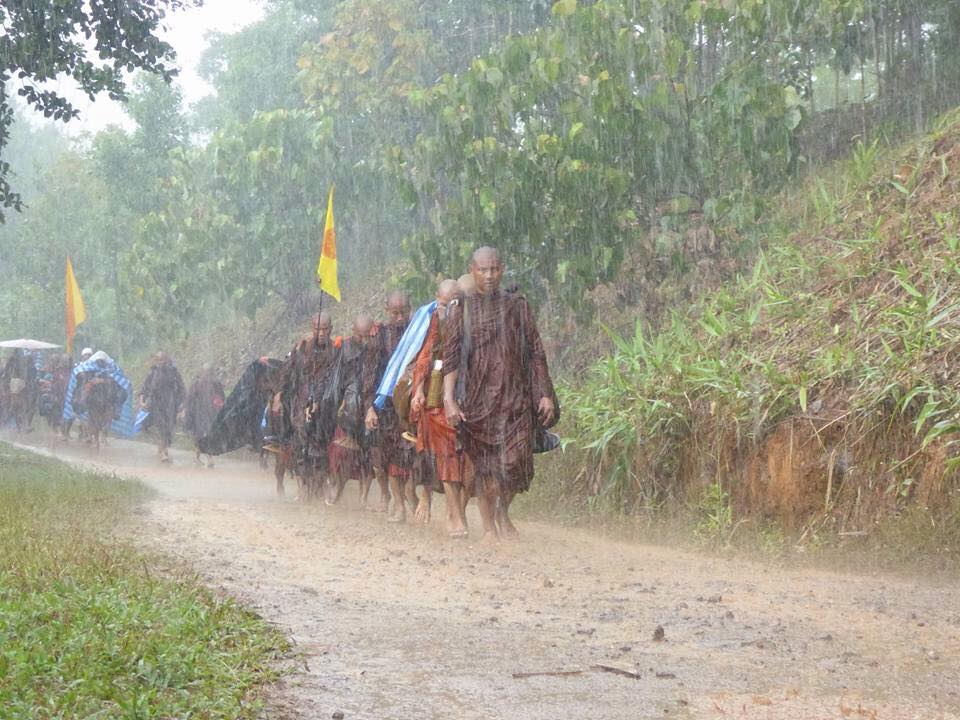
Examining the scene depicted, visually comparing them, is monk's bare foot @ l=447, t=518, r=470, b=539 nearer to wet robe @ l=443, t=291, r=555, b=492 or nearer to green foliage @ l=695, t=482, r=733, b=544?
wet robe @ l=443, t=291, r=555, b=492

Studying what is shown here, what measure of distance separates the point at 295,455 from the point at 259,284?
13.2 m

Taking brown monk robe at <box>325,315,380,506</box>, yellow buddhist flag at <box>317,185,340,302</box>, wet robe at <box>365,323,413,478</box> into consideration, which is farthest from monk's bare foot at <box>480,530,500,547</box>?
yellow buddhist flag at <box>317,185,340,302</box>

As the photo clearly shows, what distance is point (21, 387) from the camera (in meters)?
27.8

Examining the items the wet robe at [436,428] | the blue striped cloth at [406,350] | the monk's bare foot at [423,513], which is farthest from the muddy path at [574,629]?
the blue striped cloth at [406,350]

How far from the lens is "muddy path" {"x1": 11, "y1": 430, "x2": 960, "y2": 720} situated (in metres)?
4.55

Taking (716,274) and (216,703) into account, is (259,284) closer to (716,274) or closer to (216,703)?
(716,274)

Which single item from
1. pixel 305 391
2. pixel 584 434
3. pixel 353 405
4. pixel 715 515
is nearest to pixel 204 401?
pixel 305 391

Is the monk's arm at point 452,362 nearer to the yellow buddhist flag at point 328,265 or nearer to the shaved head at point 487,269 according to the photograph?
the shaved head at point 487,269

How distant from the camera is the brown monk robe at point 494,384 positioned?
913cm

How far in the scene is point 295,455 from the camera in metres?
14.0

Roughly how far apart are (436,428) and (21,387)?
2025 centimetres

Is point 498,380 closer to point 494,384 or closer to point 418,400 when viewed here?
point 494,384

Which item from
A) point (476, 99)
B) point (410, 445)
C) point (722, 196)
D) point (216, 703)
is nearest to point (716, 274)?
point (722, 196)

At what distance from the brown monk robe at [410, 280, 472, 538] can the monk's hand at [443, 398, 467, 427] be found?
24cm
